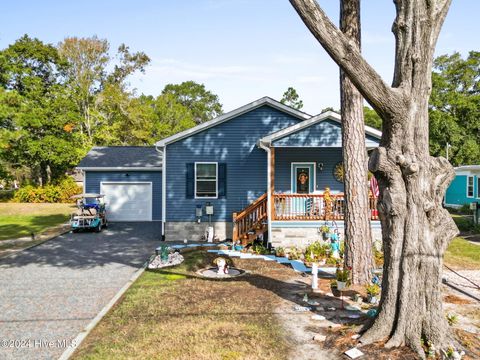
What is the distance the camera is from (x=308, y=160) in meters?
15.5

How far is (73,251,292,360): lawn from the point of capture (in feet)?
17.5

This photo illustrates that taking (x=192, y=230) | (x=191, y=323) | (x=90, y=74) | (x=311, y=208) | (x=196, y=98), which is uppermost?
(x=196, y=98)

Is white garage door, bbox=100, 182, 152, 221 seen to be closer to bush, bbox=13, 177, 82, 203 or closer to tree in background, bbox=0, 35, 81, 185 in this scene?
bush, bbox=13, 177, 82, 203

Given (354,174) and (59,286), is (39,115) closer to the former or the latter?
(59,286)

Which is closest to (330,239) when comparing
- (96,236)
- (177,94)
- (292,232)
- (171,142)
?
(292,232)

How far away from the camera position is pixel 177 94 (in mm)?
73625

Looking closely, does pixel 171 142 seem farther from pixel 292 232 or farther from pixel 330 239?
pixel 330 239

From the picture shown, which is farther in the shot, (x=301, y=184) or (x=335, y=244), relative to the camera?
(x=301, y=184)

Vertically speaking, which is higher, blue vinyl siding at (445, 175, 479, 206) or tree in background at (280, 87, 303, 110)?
tree in background at (280, 87, 303, 110)

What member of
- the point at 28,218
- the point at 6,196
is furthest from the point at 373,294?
the point at 6,196

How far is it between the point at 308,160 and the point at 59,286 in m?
10.1

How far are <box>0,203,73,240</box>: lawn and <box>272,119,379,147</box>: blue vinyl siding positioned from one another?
12.0 m

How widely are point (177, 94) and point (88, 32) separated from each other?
1465 inches

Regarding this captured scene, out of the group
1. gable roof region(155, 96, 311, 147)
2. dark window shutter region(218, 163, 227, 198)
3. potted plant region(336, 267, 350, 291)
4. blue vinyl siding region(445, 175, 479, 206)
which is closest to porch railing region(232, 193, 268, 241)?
dark window shutter region(218, 163, 227, 198)
